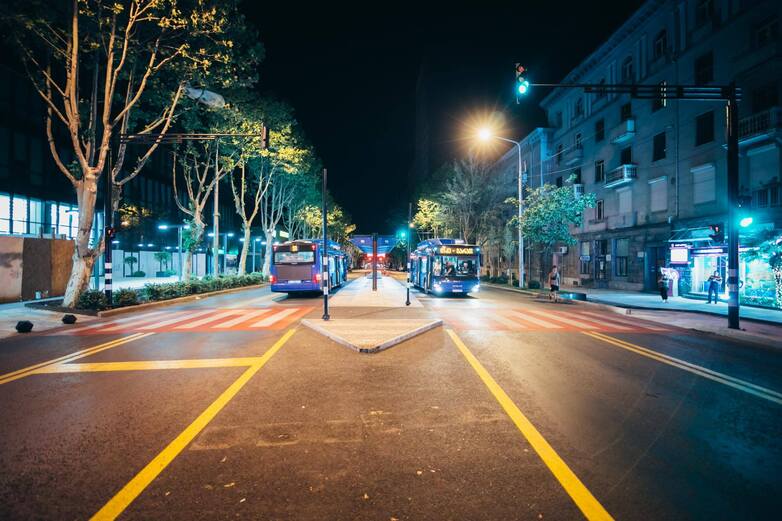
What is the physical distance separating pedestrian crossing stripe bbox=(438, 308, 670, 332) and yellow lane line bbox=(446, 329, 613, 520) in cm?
598

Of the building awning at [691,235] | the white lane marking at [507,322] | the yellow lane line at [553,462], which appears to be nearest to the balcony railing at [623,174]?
the building awning at [691,235]

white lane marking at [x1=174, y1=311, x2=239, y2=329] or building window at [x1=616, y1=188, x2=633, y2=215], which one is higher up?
building window at [x1=616, y1=188, x2=633, y2=215]

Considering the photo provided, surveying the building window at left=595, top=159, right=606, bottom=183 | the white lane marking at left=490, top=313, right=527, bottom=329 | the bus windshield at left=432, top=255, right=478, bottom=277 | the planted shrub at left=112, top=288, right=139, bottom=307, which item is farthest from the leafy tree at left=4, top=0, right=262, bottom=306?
the building window at left=595, top=159, right=606, bottom=183

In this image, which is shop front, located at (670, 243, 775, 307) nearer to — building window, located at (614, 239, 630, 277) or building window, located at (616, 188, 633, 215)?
building window, located at (614, 239, 630, 277)

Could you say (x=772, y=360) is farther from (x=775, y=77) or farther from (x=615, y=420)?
(x=775, y=77)

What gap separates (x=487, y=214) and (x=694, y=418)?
38.3 metres

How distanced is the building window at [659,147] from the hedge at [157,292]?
29.7 meters

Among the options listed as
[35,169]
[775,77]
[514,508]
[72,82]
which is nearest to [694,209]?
[775,77]

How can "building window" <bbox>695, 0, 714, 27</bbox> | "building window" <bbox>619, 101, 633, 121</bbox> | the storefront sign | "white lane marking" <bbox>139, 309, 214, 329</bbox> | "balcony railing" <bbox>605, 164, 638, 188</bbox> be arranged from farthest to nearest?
1. "building window" <bbox>619, 101, 633, 121</bbox>
2. "balcony railing" <bbox>605, 164, 638, 188</bbox>
3. the storefront sign
4. "building window" <bbox>695, 0, 714, 27</bbox>
5. "white lane marking" <bbox>139, 309, 214, 329</bbox>

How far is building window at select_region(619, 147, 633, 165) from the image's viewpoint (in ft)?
95.3

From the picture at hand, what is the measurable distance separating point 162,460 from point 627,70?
36.3 metres

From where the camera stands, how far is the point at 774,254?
58.2ft

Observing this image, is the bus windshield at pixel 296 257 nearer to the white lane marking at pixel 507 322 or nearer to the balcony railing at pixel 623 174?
the white lane marking at pixel 507 322

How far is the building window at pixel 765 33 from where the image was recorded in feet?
60.7
